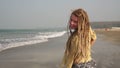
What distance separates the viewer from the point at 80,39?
2.85 metres

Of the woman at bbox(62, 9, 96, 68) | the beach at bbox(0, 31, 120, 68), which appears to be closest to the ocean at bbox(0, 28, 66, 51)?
the beach at bbox(0, 31, 120, 68)

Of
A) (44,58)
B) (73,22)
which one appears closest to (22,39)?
(44,58)

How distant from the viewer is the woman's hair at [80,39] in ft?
9.24

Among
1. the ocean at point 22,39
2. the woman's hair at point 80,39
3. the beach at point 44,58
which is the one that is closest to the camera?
the woman's hair at point 80,39

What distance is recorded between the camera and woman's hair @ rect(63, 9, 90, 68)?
2816mm

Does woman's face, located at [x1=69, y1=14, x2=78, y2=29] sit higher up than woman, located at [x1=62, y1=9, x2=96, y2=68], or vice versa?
woman's face, located at [x1=69, y1=14, x2=78, y2=29]

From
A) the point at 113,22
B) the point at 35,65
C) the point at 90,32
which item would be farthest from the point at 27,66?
the point at 113,22

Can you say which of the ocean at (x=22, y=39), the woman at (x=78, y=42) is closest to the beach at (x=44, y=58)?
the ocean at (x=22, y=39)

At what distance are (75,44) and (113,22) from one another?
5969 inches

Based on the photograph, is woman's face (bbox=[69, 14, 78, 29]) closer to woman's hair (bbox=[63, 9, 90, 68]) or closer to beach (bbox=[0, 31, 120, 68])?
woman's hair (bbox=[63, 9, 90, 68])

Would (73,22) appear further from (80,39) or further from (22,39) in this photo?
(22,39)

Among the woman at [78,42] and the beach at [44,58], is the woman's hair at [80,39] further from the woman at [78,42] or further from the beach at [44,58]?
the beach at [44,58]

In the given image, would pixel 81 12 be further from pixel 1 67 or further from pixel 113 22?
pixel 113 22

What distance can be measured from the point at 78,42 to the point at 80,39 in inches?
1.6
